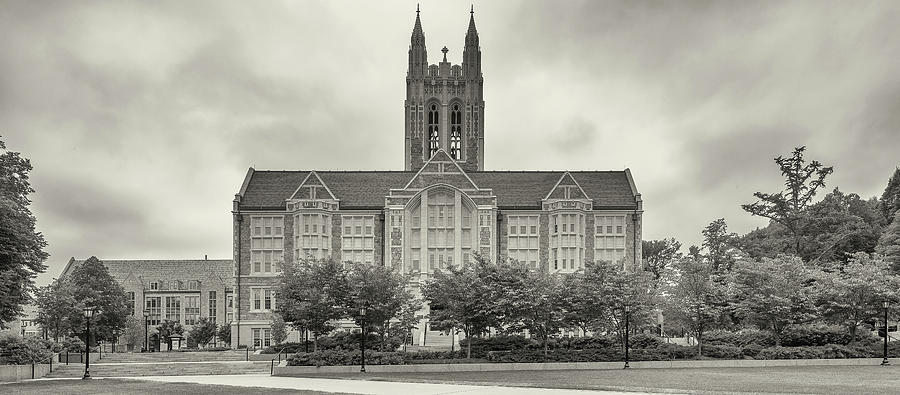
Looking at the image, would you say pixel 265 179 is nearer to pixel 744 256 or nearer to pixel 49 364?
pixel 49 364

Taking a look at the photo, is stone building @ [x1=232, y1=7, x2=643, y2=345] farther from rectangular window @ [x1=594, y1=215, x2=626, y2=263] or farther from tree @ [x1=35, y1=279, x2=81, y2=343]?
tree @ [x1=35, y1=279, x2=81, y2=343]

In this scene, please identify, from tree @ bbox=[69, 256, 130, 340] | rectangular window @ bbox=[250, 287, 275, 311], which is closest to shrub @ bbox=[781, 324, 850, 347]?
rectangular window @ bbox=[250, 287, 275, 311]

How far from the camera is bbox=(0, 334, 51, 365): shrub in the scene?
40.8 metres

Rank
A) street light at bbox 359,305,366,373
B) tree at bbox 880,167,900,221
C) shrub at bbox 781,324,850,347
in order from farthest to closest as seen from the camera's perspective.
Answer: tree at bbox 880,167,900,221
shrub at bbox 781,324,850,347
street light at bbox 359,305,366,373

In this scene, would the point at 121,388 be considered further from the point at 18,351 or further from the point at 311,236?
the point at 311,236

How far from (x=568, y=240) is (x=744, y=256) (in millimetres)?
18675

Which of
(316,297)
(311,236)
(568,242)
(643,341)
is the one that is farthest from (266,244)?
(643,341)

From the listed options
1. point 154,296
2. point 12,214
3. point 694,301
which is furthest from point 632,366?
point 154,296

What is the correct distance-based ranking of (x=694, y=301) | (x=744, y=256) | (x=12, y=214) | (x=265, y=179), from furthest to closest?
1. (x=265, y=179)
2. (x=744, y=256)
3. (x=694, y=301)
4. (x=12, y=214)

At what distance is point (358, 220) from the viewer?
72188 millimetres

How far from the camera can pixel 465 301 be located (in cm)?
4700

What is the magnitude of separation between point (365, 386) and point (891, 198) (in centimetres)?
7054

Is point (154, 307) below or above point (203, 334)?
above

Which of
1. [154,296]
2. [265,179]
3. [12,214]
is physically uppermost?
[265,179]
